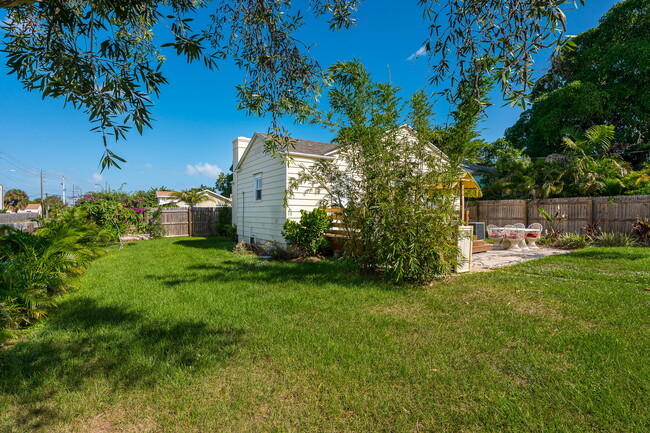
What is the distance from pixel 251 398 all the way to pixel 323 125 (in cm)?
508

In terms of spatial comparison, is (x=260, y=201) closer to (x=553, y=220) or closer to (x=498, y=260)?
(x=498, y=260)

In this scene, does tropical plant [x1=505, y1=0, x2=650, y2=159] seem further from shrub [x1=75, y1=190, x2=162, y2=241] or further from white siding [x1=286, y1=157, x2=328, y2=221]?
shrub [x1=75, y1=190, x2=162, y2=241]

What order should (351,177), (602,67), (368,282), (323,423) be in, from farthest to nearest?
(602,67), (351,177), (368,282), (323,423)

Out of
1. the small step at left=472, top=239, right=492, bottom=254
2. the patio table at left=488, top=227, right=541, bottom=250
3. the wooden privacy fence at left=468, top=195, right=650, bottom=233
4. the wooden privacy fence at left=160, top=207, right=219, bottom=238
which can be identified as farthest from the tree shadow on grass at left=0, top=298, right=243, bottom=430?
the wooden privacy fence at left=468, top=195, right=650, bottom=233

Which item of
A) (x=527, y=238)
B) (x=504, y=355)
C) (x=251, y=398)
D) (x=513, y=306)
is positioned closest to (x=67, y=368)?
(x=251, y=398)

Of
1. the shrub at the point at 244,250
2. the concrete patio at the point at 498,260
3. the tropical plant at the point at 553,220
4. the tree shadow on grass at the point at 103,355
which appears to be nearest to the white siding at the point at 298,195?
the shrub at the point at 244,250

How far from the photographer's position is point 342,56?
219 inches

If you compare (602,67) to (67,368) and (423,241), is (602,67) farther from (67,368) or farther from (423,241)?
(67,368)

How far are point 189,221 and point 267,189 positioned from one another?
363 inches

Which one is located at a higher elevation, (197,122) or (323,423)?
(197,122)

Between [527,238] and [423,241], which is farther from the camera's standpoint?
[527,238]

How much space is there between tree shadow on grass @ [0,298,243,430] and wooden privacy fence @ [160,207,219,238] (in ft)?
45.8

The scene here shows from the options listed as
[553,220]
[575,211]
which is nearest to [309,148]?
[553,220]

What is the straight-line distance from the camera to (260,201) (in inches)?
448
